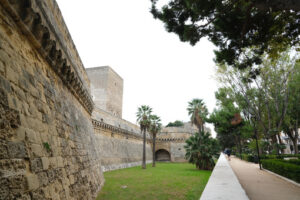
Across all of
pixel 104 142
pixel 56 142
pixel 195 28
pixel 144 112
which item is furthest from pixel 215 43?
pixel 144 112

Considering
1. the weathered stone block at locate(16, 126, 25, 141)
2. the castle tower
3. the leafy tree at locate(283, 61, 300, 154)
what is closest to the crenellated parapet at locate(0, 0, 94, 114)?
the weathered stone block at locate(16, 126, 25, 141)

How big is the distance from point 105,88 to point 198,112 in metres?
18.2

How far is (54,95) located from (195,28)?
5254 millimetres

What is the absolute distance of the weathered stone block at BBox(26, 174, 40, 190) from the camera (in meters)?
2.76

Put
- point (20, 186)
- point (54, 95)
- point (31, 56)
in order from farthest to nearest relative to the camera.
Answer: point (54, 95)
point (31, 56)
point (20, 186)

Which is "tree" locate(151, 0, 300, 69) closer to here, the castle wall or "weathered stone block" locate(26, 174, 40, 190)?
the castle wall

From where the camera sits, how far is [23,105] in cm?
317

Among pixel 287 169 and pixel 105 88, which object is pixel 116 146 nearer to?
pixel 105 88

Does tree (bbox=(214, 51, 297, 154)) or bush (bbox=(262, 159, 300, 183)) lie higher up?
tree (bbox=(214, 51, 297, 154))

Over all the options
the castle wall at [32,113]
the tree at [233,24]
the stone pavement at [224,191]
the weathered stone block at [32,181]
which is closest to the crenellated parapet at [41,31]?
the castle wall at [32,113]

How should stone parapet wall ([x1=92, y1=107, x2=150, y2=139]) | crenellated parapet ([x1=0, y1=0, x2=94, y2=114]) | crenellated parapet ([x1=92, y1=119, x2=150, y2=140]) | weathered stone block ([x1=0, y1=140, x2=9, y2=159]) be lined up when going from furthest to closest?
stone parapet wall ([x1=92, y1=107, x2=150, y2=139]) → crenellated parapet ([x1=92, y1=119, x2=150, y2=140]) → crenellated parapet ([x1=0, y1=0, x2=94, y2=114]) → weathered stone block ([x1=0, y1=140, x2=9, y2=159])

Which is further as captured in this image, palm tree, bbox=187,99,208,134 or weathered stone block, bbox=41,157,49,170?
palm tree, bbox=187,99,208,134

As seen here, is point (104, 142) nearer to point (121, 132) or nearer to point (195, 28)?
point (121, 132)

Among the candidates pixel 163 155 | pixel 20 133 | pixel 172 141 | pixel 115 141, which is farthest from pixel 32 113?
pixel 163 155
